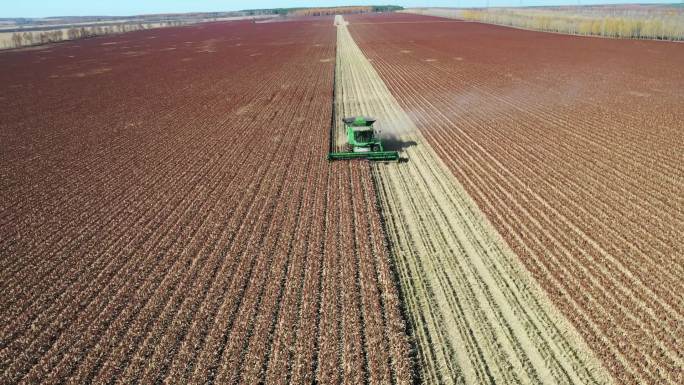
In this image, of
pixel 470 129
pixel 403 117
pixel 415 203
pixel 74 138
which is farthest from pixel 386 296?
pixel 74 138

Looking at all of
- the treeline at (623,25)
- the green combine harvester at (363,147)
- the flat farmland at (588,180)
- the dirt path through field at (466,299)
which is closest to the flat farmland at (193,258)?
the green combine harvester at (363,147)

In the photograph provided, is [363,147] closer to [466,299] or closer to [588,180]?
[588,180]

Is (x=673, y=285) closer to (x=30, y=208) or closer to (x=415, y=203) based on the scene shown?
(x=415, y=203)

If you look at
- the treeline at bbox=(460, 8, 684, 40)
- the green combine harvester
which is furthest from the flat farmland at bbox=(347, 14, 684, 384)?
the treeline at bbox=(460, 8, 684, 40)

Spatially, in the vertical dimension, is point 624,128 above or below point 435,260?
above

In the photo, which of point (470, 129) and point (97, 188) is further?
point (470, 129)

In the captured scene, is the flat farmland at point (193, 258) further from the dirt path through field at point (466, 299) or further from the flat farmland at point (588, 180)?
the flat farmland at point (588, 180)
